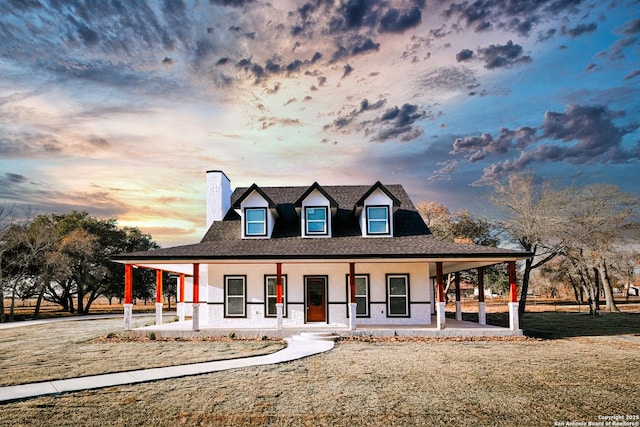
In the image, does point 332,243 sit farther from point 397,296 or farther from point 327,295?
point 397,296

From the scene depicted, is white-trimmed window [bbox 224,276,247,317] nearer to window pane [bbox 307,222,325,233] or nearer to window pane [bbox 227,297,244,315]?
window pane [bbox 227,297,244,315]

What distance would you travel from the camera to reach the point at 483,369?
39.6ft

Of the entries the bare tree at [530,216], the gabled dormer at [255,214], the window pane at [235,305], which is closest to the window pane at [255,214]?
the gabled dormer at [255,214]

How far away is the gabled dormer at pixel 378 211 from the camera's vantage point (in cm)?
2198

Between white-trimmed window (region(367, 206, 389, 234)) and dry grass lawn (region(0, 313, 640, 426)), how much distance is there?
8285 mm

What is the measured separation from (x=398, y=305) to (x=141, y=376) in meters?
12.7

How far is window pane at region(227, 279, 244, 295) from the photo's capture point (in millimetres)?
21719

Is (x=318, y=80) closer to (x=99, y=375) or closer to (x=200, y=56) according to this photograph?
(x=200, y=56)

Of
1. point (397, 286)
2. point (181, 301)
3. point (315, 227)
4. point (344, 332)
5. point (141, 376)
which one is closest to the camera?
point (141, 376)

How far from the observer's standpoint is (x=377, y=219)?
22094 mm

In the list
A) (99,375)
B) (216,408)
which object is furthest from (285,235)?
(216,408)

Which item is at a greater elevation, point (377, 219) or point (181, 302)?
point (377, 219)

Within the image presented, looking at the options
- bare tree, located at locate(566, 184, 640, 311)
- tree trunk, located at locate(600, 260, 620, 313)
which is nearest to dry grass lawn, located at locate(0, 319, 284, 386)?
bare tree, located at locate(566, 184, 640, 311)

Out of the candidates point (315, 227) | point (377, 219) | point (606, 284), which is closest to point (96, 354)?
point (315, 227)
